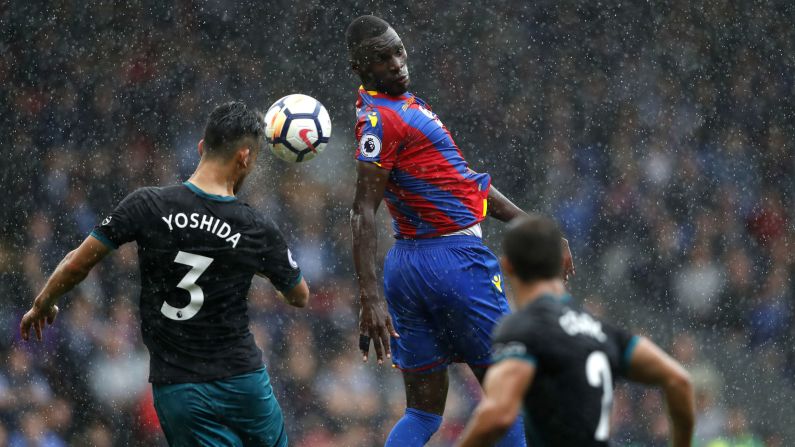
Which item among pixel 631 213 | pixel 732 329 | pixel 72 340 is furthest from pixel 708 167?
pixel 72 340

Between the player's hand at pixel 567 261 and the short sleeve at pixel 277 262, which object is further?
the player's hand at pixel 567 261

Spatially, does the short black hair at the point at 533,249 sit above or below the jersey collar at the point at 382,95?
below

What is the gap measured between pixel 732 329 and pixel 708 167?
4.05 feet

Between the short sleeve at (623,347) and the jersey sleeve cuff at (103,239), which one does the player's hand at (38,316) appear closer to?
the jersey sleeve cuff at (103,239)

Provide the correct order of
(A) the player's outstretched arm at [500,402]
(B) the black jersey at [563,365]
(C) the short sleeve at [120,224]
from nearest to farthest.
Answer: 1. (A) the player's outstretched arm at [500,402]
2. (B) the black jersey at [563,365]
3. (C) the short sleeve at [120,224]

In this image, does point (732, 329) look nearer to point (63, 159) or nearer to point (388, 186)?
point (388, 186)

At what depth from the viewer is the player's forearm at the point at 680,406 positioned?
2.87 metres

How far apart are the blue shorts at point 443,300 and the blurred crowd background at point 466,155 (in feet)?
9.96

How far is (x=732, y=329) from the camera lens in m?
8.23

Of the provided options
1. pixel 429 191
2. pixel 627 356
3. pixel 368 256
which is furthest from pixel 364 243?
pixel 627 356

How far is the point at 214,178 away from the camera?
3.95 meters

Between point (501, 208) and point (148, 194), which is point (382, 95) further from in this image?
point (148, 194)

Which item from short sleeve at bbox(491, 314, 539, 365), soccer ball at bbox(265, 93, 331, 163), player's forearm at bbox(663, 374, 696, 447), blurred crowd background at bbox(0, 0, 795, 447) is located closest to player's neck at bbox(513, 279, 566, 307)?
short sleeve at bbox(491, 314, 539, 365)

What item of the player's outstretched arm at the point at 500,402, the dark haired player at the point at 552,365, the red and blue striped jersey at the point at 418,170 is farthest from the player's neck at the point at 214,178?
→ the player's outstretched arm at the point at 500,402
